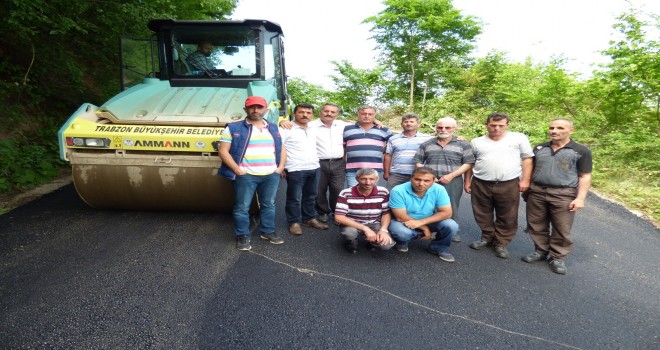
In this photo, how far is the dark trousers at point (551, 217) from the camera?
3236mm

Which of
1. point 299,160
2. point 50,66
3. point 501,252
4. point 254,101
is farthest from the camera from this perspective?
point 50,66

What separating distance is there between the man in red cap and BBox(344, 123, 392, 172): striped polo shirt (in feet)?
2.91

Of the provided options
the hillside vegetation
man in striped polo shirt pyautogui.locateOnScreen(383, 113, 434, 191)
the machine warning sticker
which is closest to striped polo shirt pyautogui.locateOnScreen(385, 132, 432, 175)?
man in striped polo shirt pyautogui.locateOnScreen(383, 113, 434, 191)

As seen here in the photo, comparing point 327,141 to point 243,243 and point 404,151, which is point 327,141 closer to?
point 404,151

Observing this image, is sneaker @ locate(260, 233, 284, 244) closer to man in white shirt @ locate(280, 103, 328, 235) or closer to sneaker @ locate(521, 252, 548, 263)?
man in white shirt @ locate(280, 103, 328, 235)

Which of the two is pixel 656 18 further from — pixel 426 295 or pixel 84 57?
pixel 84 57

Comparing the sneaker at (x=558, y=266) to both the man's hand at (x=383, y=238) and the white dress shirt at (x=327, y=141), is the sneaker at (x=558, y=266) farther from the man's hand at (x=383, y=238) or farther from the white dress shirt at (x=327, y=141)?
the white dress shirt at (x=327, y=141)

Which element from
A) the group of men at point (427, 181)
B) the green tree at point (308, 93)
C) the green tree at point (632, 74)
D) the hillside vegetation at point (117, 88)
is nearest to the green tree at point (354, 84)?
the green tree at point (308, 93)

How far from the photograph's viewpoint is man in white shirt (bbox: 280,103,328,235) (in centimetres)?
379

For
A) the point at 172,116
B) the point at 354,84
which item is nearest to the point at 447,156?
the point at 172,116

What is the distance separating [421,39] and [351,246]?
16702 mm

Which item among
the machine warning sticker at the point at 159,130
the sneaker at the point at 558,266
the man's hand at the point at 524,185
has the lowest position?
the sneaker at the point at 558,266

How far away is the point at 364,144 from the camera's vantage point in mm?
3945

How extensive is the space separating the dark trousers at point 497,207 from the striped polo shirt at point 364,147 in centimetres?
109
